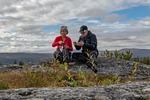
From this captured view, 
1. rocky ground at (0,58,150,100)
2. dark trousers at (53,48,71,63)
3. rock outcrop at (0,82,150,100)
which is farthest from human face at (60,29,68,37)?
rock outcrop at (0,82,150,100)

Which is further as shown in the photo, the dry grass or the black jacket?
the black jacket

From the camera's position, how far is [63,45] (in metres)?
20.6

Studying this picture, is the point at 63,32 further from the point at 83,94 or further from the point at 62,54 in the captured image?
the point at 83,94

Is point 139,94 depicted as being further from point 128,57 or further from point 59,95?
point 128,57

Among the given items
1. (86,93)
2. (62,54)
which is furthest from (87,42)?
(86,93)

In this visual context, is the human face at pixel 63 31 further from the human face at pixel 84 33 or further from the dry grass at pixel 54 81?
the dry grass at pixel 54 81

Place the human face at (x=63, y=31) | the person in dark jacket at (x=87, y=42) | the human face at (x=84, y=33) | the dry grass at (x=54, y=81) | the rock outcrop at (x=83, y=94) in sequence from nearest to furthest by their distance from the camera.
Answer: the rock outcrop at (x=83, y=94)
the dry grass at (x=54, y=81)
the human face at (x=63, y=31)
the person in dark jacket at (x=87, y=42)
the human face at (x=84, y=33)

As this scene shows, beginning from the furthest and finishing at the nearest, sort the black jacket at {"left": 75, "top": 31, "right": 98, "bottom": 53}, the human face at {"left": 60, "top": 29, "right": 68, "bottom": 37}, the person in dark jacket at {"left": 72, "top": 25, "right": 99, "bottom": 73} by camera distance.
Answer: the black jacket at {"left": 75, "top": 31, "right": 98, "bottom": 53} → the person in dark jacket at {"left": 72, "top": 25, "right": 99, "bottom": 73} → the human face at {"left": 60, "top": 29, "right": 68, "bottom": 37}

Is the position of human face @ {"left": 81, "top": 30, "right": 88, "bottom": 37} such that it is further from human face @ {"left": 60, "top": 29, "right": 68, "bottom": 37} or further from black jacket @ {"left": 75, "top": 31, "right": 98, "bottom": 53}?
human face @ {"left": 60, "top": 29, "right": 68, "bottom": 37}

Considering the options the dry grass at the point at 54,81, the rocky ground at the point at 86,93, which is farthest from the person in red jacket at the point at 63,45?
the rocky ground at the point at 86,93

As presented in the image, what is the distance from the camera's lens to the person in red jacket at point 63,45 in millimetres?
19875

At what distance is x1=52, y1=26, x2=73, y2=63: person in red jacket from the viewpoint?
19875 millimetres

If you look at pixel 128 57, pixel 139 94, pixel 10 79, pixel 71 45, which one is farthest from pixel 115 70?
pixel 139 94

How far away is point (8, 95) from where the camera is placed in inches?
245
